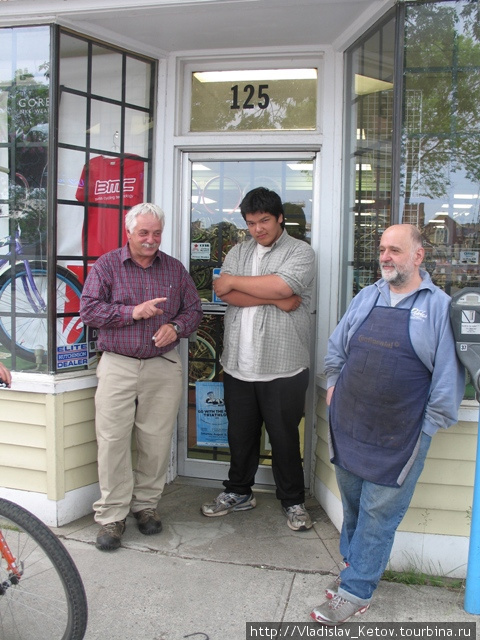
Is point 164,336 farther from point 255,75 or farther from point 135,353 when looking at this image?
point 255,75

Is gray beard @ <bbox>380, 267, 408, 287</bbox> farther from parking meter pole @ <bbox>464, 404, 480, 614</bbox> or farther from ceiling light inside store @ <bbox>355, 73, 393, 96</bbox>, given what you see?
ceiling light inside store @ <bbox>355, 73, 393, 96</bbox>

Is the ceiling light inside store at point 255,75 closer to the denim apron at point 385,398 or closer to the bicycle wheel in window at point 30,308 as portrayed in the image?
the bicycle wheel in window at point 30,308

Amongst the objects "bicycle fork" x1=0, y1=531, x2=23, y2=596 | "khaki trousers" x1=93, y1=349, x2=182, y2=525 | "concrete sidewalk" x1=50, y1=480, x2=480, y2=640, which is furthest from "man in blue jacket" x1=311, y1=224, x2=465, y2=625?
"bicycle fork" x1=0, y1=531, x2=23, y2=596

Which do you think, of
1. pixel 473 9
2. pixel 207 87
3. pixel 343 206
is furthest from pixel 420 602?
pixel 207 87

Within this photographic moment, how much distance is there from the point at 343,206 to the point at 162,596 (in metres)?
2.41

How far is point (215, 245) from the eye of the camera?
13.5 ft

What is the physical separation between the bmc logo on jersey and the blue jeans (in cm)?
235

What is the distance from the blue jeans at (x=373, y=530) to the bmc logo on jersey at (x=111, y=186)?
7.72 feet

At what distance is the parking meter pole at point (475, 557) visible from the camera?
2.65 metres

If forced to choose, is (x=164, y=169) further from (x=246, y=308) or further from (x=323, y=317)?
(x=323, y=317)

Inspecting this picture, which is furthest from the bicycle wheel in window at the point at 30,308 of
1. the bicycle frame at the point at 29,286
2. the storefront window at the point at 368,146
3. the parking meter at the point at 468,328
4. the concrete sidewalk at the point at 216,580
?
the parking meter at the point at 468,328

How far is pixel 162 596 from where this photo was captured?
9.37 ft

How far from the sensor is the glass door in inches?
157

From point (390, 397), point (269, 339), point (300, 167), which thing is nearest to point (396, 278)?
point (390, 397)
